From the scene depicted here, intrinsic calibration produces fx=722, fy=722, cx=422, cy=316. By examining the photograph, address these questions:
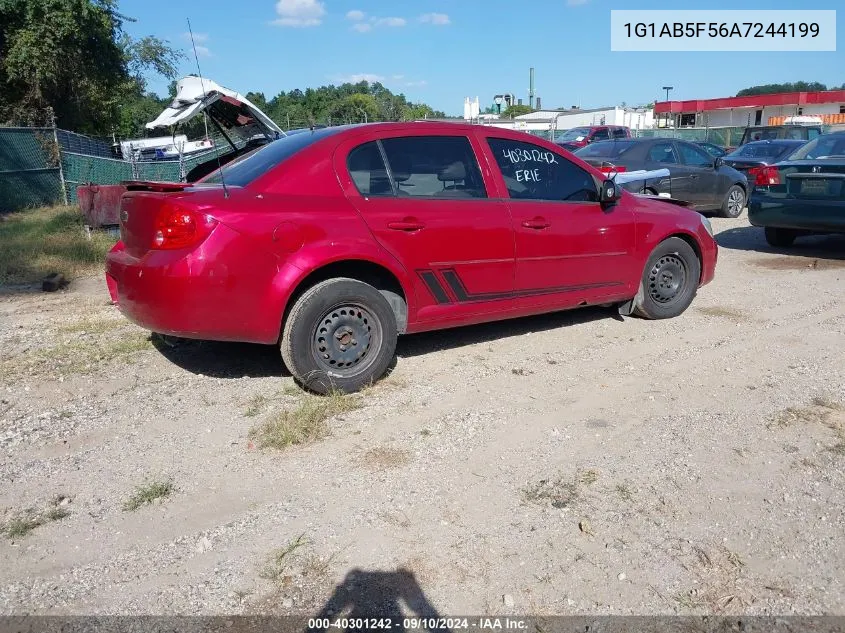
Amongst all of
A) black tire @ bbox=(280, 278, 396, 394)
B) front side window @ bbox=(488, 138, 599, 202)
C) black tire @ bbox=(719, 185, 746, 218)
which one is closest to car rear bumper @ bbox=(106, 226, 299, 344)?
black tire @ bbox=(280, 278, 396, 394)

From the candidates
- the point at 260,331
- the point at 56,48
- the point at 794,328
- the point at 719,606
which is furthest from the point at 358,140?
the point at 56,48

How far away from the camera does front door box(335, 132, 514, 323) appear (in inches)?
183

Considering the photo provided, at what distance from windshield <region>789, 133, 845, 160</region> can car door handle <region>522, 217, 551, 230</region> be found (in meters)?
6.09

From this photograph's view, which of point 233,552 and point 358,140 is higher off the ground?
point 358,140

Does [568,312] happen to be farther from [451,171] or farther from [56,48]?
[56,48]

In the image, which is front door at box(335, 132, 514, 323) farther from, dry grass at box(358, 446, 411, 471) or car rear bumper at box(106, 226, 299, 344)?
dry grass at box(358, 446, 411, 471)

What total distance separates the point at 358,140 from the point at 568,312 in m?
2.90

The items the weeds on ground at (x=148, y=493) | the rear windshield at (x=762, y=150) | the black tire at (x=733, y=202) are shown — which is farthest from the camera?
the rear windshield at (x=762, y=150)

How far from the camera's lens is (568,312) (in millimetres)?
6699

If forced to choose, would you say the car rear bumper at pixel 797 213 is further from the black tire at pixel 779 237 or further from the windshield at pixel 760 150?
the windshield at pixel 760 150

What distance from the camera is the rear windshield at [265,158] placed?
14.9ft

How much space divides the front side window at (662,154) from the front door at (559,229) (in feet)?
22.0

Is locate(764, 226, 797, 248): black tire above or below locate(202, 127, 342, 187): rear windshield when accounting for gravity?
below

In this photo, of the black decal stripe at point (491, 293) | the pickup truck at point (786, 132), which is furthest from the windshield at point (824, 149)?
the pickup truck at point (786, 132)
